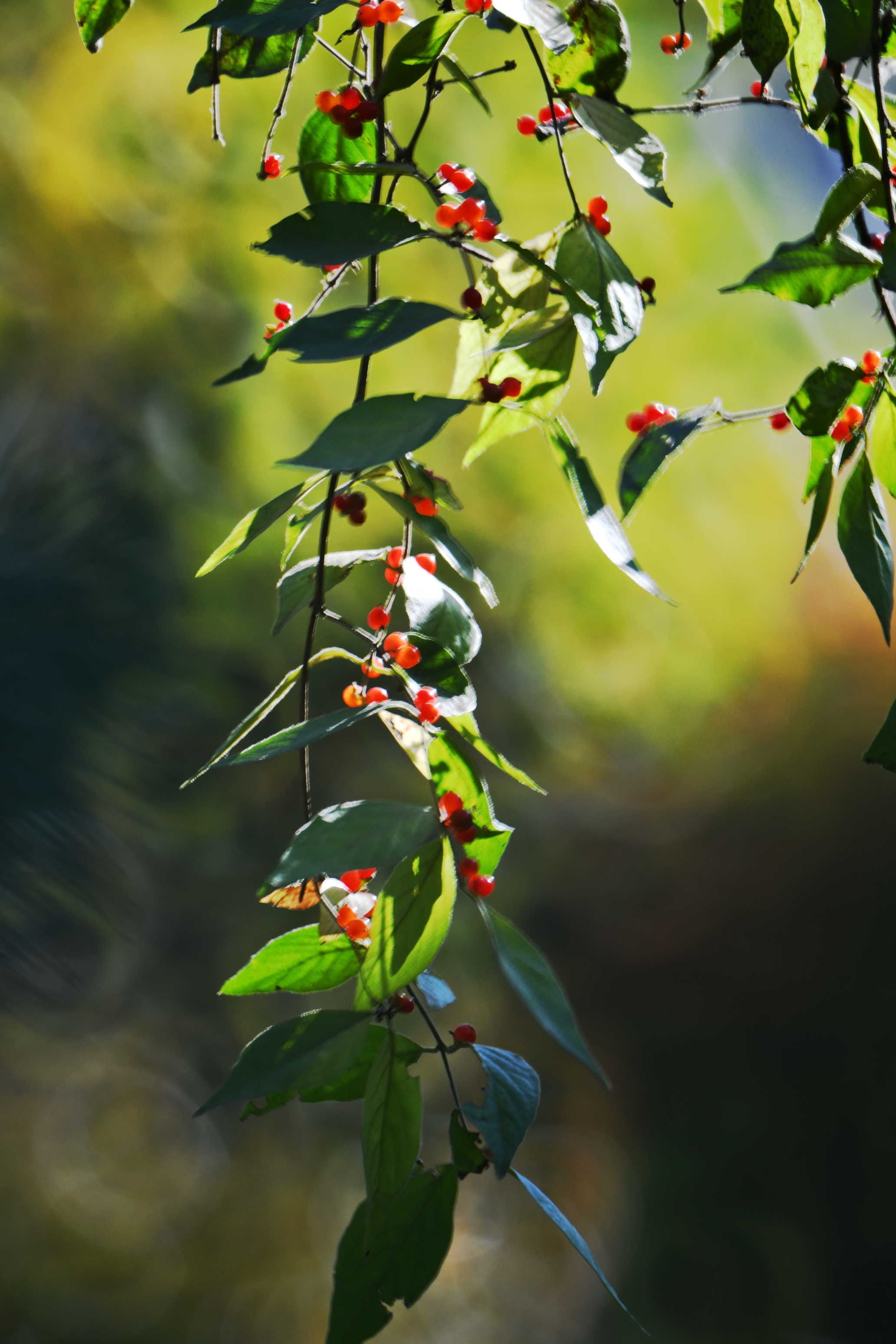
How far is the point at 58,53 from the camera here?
2.58m

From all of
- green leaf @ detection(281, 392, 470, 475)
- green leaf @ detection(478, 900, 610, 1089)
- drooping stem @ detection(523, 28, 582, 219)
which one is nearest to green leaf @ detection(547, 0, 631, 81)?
drooping stem @ detection(523, 28, 582, 219)

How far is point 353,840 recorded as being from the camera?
20cm

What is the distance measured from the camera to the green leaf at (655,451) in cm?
24

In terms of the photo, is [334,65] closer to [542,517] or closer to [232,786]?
[542,517]


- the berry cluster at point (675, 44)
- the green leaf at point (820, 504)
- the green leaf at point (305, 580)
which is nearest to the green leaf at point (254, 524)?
the green leaf at point (305, 580)

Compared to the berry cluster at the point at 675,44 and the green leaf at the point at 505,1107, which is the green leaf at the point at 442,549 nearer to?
the green leaf at the point at 505,1107

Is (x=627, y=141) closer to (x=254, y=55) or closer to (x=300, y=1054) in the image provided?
(x=254, y=55)

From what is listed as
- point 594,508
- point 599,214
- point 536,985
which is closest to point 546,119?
point 599,214

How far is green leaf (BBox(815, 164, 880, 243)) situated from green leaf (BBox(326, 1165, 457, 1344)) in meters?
0.24

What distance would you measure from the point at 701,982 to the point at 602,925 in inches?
10.7

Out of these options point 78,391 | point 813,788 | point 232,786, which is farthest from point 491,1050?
point 813,788

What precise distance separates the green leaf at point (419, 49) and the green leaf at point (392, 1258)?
0.27 meters

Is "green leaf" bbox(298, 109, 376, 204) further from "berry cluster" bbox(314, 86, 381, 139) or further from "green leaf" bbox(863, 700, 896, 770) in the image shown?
"green leaf" bbox(863, 700, 896, 770)

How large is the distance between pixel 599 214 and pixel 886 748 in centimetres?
17
